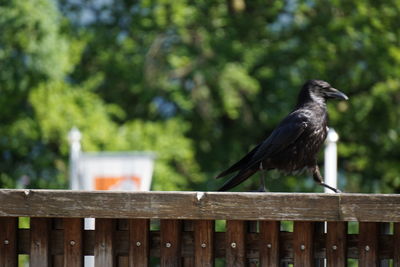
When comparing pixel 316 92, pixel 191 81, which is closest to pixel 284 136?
pixel 316 92

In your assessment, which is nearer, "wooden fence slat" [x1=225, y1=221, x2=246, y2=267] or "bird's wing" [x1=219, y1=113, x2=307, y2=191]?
"wooden fence slat" [x1=225, y1=221, x2=246, y2=267]

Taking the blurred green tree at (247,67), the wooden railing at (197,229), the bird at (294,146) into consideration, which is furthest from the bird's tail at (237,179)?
the blurred green tree at (247,67)

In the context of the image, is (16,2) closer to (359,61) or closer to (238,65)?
(238,65)

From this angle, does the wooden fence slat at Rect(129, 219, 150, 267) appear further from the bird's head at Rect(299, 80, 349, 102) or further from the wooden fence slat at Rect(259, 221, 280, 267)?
the bird's head at Rect(299, 80, 349, 102)

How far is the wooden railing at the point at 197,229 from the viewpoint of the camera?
424 centimetres

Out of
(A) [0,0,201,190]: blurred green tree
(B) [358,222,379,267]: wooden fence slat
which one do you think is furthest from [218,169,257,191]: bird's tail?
(A) [0,0,201,190]: blurred green tree

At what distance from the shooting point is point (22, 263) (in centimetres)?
1512

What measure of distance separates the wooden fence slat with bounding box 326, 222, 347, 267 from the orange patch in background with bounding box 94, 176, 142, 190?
6962 mm

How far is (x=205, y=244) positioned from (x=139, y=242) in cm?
32

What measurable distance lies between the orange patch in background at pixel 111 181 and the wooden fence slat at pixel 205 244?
6766 millimetres

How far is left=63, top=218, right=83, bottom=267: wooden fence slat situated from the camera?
180 inches

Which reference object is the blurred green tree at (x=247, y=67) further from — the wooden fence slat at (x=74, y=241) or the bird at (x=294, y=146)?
the wooden fence slat at (x=74, y=241)

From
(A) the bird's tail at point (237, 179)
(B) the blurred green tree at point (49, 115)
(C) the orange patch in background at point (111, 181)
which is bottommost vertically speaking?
(A) the bird's tail at point (237, 179)

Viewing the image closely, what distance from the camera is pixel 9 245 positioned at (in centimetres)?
464
